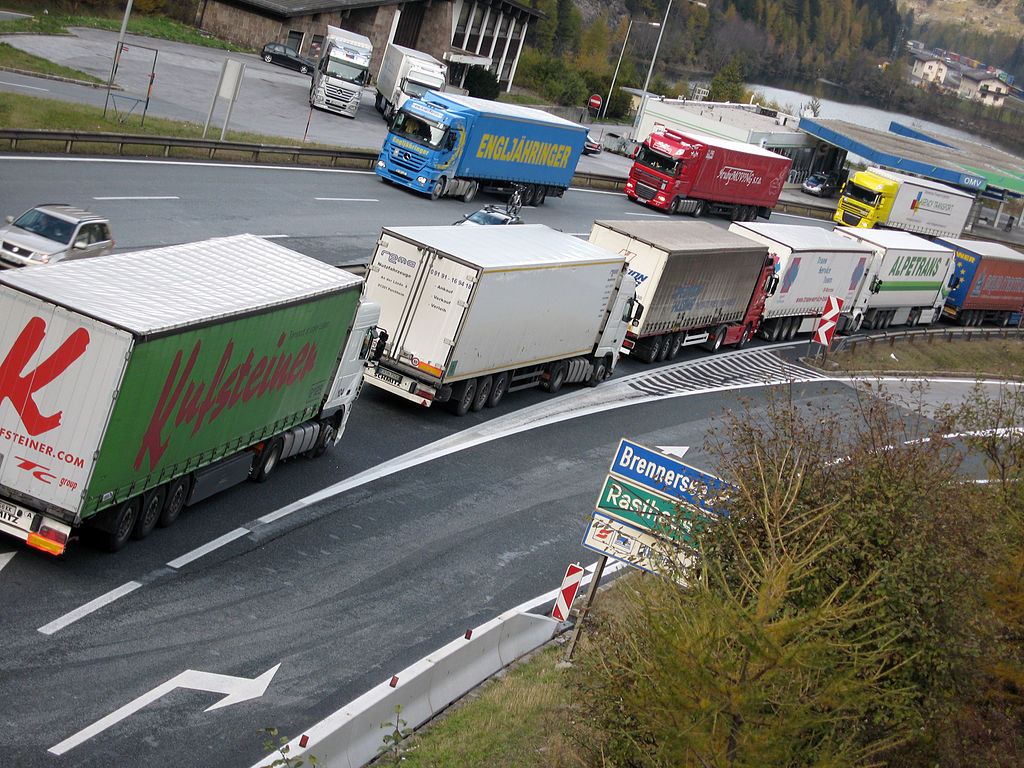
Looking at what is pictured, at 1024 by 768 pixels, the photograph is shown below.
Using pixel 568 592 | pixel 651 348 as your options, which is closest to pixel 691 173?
pixel 651 348

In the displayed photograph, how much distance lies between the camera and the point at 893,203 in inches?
2800

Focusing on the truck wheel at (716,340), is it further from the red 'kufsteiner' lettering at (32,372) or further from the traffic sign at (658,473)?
the red 'kufsteiner' lettering at (32,372)

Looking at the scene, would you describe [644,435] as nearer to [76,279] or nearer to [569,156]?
[76,279]

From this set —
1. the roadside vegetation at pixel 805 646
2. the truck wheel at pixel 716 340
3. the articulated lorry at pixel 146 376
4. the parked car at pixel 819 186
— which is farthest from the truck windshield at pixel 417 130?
the parked car at pixel 819 186

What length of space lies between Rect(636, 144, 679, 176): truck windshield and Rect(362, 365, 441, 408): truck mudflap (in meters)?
35.1

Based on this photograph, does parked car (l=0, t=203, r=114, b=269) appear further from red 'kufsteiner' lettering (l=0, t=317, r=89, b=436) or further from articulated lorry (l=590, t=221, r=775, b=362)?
articulated lorry (l=590, t=221, r=775, b=362)

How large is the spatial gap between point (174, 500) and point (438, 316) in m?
8.23

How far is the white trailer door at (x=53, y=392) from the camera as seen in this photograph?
526 inches

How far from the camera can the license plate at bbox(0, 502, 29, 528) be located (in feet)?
45.7

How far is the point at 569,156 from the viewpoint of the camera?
49.9 meters

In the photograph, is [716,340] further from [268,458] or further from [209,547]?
[209,547]

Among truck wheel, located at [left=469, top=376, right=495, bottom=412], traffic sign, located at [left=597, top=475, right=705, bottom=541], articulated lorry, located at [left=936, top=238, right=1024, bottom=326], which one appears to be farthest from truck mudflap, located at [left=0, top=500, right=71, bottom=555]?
articulated lorry, located at [left=936, top=238, right=1024, bottom=326]

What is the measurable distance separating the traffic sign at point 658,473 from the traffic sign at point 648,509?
9 cm

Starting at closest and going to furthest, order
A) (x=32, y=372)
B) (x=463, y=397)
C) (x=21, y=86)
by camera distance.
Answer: (x=32, y=372)
(x=463, y=397)
(x=21, y=86)
